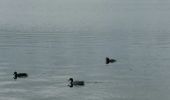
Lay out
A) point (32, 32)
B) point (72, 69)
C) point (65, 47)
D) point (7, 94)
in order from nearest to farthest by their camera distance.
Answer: point (7, 94), point (72, 69), point (65, 47), point (32, 32)

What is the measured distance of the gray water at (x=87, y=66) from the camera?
76.3 m

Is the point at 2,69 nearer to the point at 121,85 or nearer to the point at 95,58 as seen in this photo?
the point at 95,58

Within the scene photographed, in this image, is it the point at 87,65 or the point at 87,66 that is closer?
the point at 87,66

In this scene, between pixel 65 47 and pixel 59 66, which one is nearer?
pixel 59 66

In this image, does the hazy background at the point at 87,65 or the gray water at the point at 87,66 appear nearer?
the gray water at the point at 87,66

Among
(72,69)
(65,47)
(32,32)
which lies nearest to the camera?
(72,69)

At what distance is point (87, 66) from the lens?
322ft

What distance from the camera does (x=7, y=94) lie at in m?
76.2

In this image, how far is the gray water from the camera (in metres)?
76.3

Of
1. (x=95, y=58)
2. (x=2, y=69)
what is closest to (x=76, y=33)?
(x=95, y=58)

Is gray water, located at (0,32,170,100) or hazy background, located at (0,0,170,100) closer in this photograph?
gray water, located at (0,32,170,100)

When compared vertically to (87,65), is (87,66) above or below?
below

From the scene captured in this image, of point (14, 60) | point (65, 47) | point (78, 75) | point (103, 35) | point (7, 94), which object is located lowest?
point (7, 94)

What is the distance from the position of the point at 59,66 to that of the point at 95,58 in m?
11.6
